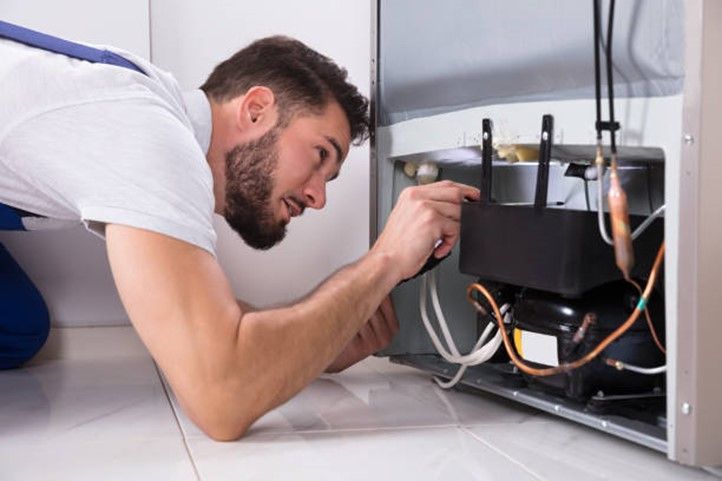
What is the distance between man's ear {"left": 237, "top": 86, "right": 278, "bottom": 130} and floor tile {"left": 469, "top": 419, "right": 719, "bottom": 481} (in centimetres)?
65

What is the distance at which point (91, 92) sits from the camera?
1.25 metres

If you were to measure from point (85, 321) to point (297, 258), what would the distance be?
21.4 inches

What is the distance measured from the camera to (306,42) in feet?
7.98

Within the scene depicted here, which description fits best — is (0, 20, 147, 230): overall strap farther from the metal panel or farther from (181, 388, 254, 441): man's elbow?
the metal panel

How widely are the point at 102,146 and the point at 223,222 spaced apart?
1190 mm

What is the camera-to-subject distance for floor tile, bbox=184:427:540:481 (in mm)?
1114

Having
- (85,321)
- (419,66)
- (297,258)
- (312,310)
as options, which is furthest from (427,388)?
(85,321)

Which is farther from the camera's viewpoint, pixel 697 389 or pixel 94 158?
pixel 94 158

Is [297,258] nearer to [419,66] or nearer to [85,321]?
[85,321]

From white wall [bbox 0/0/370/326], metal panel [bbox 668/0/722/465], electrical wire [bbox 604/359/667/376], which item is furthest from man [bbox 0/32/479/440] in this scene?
white wall [bbox 0/0/370/326]

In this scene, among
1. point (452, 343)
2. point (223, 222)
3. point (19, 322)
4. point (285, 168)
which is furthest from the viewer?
point (223, 222)

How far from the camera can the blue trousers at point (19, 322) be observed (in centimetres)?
189

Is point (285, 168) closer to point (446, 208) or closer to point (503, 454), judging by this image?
point (446, 208)

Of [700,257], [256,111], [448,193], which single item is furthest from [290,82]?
[700,257]
